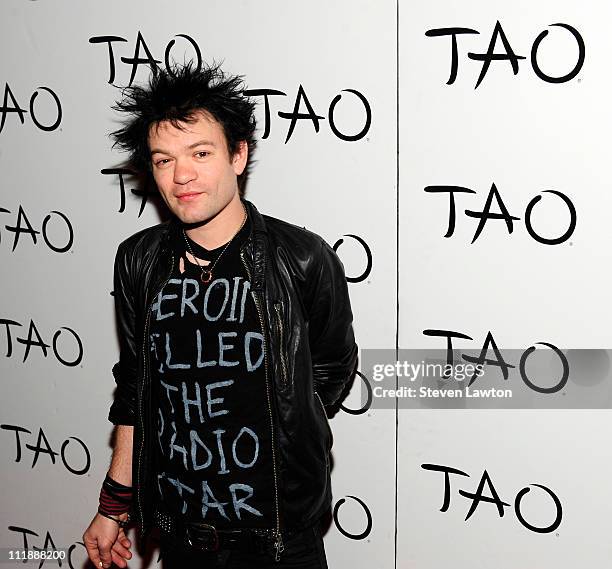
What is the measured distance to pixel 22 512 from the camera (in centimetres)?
235

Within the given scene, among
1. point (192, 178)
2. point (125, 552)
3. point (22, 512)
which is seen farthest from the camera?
point (22, 512)

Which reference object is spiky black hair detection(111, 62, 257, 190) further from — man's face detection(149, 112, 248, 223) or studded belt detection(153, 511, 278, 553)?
studded belt detection(153, 511, 278, 553)

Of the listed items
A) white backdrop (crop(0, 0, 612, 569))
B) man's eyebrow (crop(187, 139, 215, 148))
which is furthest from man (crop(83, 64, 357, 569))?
white backdrop (crop(0, 0, 612, 569))

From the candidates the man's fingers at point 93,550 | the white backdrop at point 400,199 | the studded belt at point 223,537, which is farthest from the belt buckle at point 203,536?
the white backdrop at point 400,199

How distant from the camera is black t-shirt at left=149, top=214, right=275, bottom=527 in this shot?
1.56 metres

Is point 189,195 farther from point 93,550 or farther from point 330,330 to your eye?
point 93,550

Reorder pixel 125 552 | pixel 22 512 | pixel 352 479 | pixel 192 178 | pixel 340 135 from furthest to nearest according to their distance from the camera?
1. pixel 22 512
2. pixel 352 479
3. pixel 340 135
4. pixel 125 552
5. pixel 192 178

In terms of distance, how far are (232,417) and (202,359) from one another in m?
0.12

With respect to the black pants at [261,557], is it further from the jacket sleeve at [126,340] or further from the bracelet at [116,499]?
the jacket sleeve at [126,340]

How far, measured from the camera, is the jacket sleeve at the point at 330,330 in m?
1.67

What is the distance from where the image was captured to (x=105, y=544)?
1.71m

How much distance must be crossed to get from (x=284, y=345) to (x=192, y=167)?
38 centimetres

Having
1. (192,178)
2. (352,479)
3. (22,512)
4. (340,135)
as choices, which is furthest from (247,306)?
(22,512)

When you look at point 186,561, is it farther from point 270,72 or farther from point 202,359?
point 270,72
